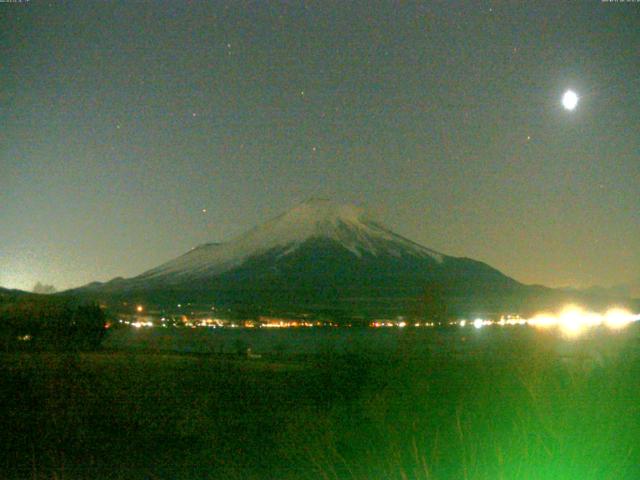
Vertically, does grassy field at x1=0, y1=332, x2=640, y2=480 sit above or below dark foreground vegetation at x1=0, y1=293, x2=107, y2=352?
below

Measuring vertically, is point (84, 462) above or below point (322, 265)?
below

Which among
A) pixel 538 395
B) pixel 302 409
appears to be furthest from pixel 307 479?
pixel 538 395

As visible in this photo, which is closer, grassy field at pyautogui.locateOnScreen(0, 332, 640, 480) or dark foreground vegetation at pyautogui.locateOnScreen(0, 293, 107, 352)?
grassy field at pyautogui.locateOnScreen(0, 332, 640, 480)

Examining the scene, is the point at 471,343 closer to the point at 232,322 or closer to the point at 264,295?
the point at 232,322

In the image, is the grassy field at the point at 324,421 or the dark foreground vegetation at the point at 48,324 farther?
the dark foreground vegetation at the point at 48,324

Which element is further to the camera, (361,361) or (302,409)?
(361,361)

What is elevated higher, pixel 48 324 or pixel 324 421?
pixel 48 324

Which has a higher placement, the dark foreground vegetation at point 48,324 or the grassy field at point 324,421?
the dark foreground vegetation at point 48,324

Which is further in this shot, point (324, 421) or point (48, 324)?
point (48, 324)
